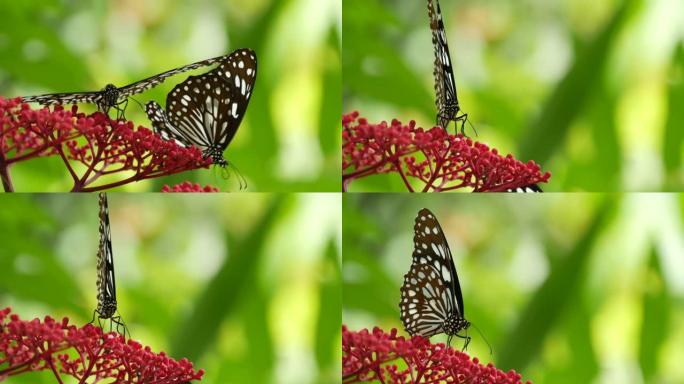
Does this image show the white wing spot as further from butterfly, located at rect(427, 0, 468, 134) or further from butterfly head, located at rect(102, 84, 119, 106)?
butterfly head, located at rect(102, 84, 119, 106)

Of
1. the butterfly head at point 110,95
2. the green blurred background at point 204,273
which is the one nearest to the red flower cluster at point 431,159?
the green blurred background at point 204,273

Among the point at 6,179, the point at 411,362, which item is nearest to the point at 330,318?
the point at 411,362

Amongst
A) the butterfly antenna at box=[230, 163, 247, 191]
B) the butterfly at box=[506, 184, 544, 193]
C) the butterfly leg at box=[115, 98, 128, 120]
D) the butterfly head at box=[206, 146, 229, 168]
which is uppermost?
the butterfly leg at box=[115, 98, 128, 120]

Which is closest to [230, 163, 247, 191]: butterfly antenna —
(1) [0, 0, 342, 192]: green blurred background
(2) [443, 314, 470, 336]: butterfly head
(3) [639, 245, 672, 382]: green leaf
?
(1) [0, 0, 342, 192]: green blurred background

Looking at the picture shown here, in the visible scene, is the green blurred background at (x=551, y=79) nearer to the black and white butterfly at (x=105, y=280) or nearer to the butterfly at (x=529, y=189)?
the butterfly at (x=529, y=189)

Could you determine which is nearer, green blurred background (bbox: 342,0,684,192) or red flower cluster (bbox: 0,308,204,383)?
red flower cluster (bbox: 0,308,204,383)

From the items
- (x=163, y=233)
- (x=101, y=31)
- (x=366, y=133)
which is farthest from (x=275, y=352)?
(x=101, y=31)

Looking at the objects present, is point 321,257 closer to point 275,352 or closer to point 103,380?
point 275,352
